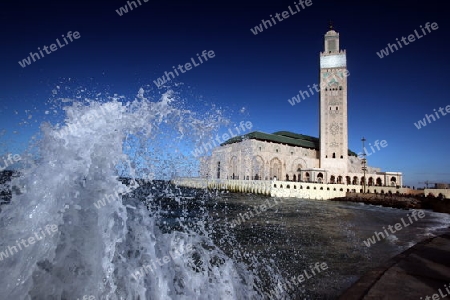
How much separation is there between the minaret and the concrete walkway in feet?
183

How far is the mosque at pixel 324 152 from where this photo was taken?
5738cm

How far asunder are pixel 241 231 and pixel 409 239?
6.47 metres

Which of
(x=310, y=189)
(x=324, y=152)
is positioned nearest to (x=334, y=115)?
(x=324, y=152)

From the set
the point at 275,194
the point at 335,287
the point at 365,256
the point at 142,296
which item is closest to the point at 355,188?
the point at 275,194

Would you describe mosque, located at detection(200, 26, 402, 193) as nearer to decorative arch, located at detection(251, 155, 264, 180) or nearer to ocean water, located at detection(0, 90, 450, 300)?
decorative arch, located at detection(251, 155, 264, 180)

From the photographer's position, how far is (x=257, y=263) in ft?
22.9

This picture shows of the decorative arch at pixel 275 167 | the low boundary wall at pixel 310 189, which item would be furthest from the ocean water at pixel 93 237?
the decorative arch at pixel 275 167

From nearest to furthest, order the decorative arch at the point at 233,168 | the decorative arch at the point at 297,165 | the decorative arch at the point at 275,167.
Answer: the decorative arch at the point at 275,167, the decorative arch at the point at 233,168, the decorative arch at the point at 297,165

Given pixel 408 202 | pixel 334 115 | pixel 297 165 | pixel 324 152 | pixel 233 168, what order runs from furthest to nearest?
pixel 297 165 < pixel 233 168 < pixel 324 152 < pixel 334 115 < pixel 408 202

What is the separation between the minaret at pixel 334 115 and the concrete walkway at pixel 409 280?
55.9m

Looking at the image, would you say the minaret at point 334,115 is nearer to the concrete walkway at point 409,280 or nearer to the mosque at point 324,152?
the mosque at point 324,152

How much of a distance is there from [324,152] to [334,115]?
8212mm

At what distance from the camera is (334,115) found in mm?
58844

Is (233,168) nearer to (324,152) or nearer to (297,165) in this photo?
(297,165)
